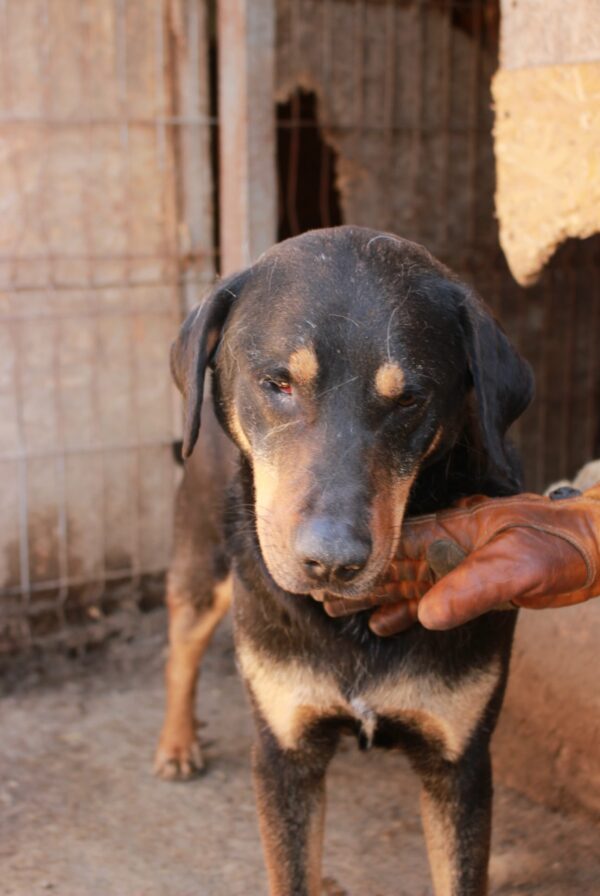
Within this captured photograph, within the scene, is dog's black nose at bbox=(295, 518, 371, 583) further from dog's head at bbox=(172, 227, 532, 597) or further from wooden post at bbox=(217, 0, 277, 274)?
wooden post at bbox=(217, 0, 277, 274)

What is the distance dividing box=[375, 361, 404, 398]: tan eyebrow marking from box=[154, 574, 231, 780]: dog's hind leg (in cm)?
193

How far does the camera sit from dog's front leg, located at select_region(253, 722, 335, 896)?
288cm

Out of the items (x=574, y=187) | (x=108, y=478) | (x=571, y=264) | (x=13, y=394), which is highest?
(x=574, y=187)

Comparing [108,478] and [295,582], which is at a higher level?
[295,582]

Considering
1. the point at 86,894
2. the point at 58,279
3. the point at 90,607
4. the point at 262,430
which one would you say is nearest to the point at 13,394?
the point at 58,279

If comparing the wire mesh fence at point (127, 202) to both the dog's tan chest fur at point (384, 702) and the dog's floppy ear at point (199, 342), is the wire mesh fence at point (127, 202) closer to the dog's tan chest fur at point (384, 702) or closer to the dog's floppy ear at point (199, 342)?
the dog's floppy ear at point (199, 342)

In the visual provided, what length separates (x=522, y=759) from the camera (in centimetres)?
392

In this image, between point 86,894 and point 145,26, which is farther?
point 145,26

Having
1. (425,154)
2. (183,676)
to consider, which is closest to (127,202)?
(425,154)

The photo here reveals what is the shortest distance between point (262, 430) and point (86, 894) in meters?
1.78

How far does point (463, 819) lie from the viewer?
9.14 ft

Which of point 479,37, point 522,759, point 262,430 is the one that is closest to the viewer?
point 262,430

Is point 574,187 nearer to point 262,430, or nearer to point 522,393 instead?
point 522,393

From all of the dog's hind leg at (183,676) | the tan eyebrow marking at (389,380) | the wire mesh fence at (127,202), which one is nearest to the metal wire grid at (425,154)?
the wire mesh fence at (127,202)
